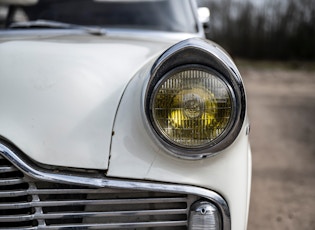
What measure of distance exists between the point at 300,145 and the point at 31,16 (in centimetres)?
339

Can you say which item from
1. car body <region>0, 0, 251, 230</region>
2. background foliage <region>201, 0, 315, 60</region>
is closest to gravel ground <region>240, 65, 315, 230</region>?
car body <region>0, 0, 251, 230</region>

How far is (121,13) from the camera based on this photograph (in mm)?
2885

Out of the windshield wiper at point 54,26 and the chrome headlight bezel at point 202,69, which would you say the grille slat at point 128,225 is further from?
the windshield wiper at point 54,26

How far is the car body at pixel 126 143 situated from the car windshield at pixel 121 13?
102cm

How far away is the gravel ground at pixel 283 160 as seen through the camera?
3373 millimetres

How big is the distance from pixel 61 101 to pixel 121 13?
1255 millimetres

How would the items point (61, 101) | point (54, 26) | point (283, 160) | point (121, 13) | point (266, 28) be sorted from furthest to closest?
1. point (266, 28)
2. point (283, 160)
3. point (121, 13)
4. point (54, 26)
5. point (61, 101)

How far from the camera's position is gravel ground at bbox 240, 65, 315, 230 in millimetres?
3373

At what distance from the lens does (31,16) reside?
2.95m

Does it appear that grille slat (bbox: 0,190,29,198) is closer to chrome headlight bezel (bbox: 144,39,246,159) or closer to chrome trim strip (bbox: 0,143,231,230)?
chrome trim strip (bbox: 0,143,231,230)

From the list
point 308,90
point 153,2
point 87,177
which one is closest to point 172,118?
point 87,177

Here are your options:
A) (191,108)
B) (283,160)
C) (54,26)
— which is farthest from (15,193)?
(283,160)

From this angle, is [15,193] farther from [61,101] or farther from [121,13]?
[121,13]

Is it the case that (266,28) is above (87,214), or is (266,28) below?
above
